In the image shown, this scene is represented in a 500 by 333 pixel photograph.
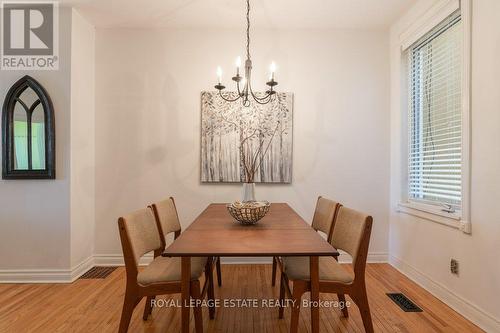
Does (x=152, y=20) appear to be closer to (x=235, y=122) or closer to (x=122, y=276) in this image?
(x=235, y=122)

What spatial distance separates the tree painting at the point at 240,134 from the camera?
326 centimetres

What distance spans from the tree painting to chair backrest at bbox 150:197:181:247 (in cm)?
87

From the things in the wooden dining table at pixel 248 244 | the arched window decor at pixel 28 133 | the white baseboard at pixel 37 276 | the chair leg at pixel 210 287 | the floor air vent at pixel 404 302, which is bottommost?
the floor air vent at pixel 404 302

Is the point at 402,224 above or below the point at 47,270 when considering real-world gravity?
above

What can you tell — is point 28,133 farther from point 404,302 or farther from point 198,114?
point 404,302

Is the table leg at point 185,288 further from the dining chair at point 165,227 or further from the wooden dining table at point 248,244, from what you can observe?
the dining chair at point 165,227

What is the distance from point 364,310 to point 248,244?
77 cm

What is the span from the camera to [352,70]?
332 cm

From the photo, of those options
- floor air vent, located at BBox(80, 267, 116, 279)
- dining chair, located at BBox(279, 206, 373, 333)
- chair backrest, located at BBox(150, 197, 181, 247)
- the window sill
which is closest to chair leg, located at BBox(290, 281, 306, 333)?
dining chair, located at BBox(279, 206, 373, 333)

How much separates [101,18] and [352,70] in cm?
271

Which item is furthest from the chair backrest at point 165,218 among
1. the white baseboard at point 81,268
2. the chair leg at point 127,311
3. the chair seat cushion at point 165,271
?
the white baseboard at point 81,268

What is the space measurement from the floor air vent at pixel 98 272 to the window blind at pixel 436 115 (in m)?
3.19

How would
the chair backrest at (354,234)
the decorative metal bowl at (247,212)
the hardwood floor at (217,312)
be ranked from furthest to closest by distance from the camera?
the hardwood floor at (217,312) < the decorative metal bowl at (247,212) < the chair backrest at (354,234)

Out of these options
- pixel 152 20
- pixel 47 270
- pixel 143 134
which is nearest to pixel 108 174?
pixel 143 134
